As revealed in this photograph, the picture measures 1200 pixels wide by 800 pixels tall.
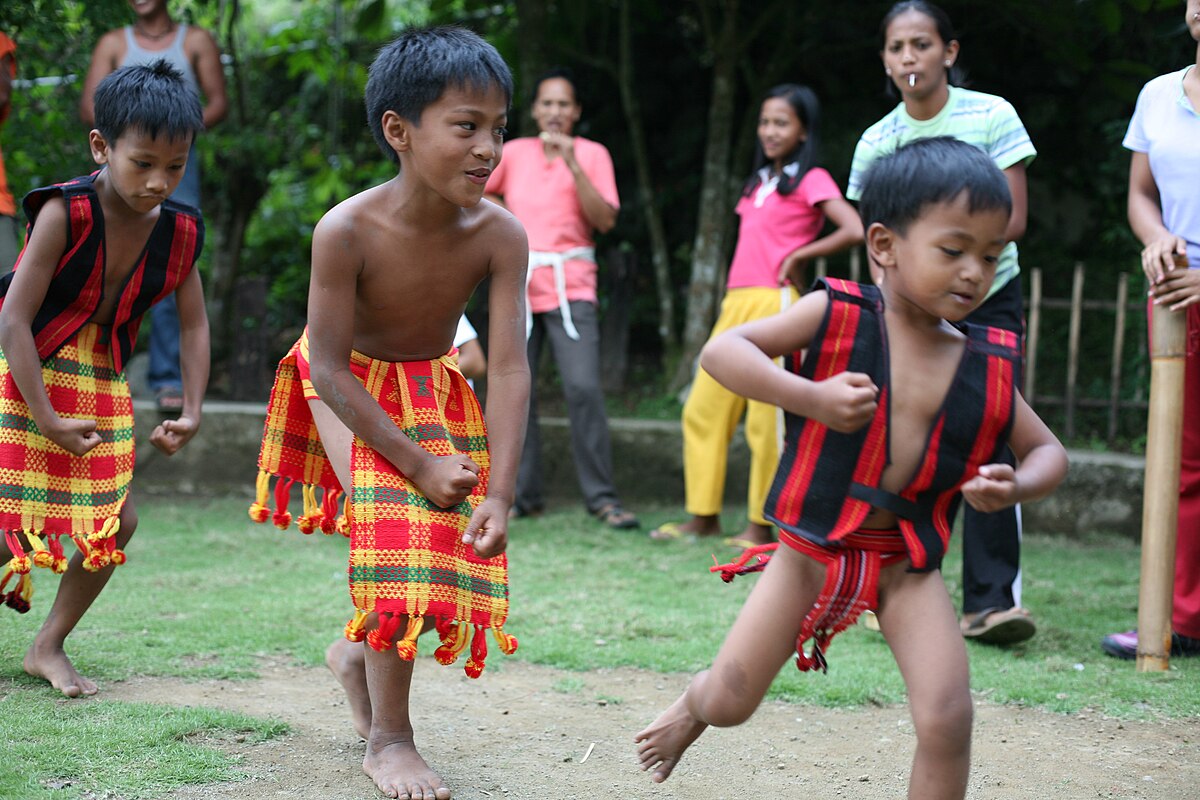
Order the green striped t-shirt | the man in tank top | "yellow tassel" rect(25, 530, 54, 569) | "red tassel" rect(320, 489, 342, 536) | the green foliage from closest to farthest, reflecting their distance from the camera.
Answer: "red tassel" rect(320, 489, 342, 536), "yellow tassel" rect(25, 530, 54, 569), the green striped t-shirt, the man in tank top, the green foliage

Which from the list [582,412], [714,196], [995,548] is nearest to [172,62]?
[582,412]

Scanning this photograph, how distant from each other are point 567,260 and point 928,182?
3771 mm

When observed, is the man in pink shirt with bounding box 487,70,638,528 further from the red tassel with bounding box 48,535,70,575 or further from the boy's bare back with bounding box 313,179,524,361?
the boy's bare back with bounding box 313,179,524,361

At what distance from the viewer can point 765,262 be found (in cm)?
563

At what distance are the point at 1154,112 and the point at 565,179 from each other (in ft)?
9.22

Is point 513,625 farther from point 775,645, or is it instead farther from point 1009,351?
point 1009,351

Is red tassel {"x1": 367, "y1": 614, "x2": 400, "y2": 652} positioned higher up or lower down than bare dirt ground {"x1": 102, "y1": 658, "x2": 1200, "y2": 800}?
higher up

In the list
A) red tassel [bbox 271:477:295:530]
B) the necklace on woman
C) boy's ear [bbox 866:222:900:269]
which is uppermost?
the necklace on woman

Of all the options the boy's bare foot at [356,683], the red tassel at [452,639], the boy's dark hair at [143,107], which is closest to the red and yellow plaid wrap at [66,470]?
the boy's dark hair at [143,107]

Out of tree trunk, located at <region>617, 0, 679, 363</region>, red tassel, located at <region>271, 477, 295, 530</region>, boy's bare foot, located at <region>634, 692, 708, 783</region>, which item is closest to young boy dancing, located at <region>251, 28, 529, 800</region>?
red tassel, located at <region>271, 477, 295, 530</region>

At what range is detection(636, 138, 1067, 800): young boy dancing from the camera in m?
2.32

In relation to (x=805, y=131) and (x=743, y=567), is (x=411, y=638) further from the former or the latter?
(x=805, y=131)

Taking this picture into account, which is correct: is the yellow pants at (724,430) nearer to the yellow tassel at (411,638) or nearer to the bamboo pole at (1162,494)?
the bamboo pole at (1162,494)

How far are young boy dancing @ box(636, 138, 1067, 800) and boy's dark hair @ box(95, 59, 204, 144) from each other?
1.69 m
